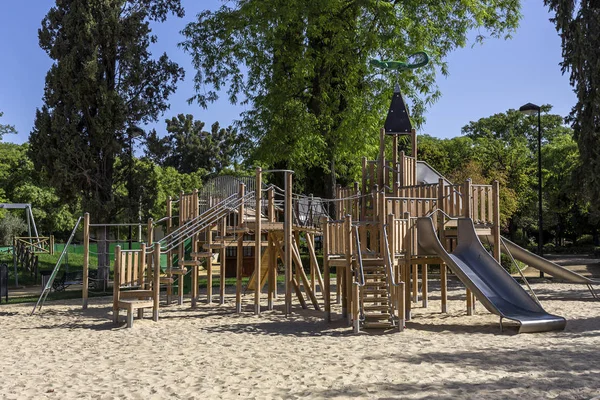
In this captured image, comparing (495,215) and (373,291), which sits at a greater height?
(495,215)

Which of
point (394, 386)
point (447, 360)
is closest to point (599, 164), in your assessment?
point (447, 360)

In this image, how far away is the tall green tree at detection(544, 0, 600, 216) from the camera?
73.4 feet

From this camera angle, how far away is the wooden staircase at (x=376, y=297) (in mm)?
12492

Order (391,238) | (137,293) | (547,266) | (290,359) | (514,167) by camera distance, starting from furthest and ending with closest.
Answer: (514,167) < (547,266) < (137,293) < (391,238) < (290,359)

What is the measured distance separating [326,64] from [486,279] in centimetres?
1304

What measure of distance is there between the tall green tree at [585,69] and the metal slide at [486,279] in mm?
11012

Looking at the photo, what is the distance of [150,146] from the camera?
26781 mm

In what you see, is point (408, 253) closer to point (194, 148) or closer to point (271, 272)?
point (271, 272)

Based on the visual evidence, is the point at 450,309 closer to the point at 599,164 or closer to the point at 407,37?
the point at 599,164

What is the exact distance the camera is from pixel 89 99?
2483cm

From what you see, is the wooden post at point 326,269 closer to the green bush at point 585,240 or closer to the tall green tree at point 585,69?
the tall green tree at point 585,69

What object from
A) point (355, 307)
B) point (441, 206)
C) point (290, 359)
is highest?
point (441, 206)

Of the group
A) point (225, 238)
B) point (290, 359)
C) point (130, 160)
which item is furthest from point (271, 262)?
point (130, 160)

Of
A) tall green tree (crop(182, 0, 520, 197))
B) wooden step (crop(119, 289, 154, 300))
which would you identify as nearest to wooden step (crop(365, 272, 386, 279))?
wooden step (crop(119, 289, 154, 300))
